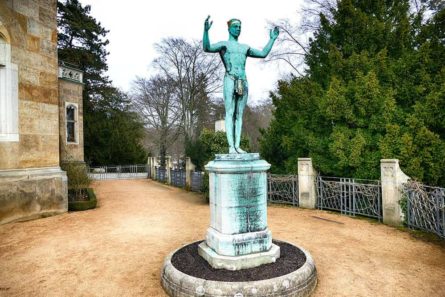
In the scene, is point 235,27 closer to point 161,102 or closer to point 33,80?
point 33,80

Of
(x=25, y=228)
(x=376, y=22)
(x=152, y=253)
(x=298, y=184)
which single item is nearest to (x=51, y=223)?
(x=25, y=228)

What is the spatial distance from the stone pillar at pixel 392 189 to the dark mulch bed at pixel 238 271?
14.5 ft

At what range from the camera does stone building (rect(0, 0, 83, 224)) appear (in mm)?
8359

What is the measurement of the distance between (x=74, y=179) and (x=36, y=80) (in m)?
4.22

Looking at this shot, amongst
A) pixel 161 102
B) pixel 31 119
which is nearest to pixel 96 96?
pixel 161 102

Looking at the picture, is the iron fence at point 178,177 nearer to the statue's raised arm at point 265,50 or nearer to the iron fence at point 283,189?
the iron fence at point 283,189

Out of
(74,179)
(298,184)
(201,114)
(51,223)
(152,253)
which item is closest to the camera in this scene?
(152,253)

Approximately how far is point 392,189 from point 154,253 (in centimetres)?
679

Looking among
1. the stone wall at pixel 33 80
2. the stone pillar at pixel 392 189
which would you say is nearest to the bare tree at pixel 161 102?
the stone wall at pixel 33 80

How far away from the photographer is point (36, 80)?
9188 millimetres

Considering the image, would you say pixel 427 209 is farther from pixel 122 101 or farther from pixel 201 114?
pixel 122 101

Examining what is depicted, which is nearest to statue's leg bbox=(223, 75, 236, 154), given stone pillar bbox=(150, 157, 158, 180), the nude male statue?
the nude male statue

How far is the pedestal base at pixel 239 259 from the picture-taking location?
14.1 feet

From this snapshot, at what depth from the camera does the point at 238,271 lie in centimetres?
423
